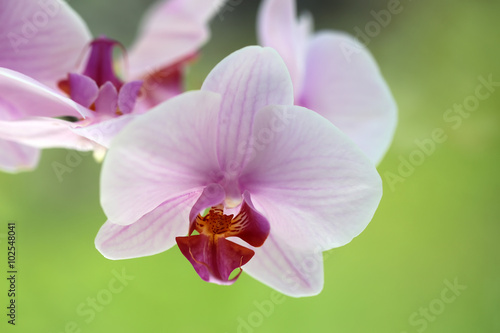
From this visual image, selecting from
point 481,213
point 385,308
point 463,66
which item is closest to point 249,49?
point 385,308

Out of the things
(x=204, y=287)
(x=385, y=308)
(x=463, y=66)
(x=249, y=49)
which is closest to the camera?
(x=249, y=49)

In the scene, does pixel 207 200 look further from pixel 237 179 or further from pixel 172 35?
pixel 172 35

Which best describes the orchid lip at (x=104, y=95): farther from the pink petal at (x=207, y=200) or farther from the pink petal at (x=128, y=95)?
the pink petal at (x=207, y=200)

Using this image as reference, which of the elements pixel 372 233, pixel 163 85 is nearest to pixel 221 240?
pixel 163 85

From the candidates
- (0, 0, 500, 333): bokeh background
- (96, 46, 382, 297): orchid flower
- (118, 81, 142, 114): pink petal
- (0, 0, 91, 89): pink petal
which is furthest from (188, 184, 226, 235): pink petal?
(0, 0, 500, 333): bokeh background

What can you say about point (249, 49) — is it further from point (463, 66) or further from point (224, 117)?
point (463, 66)

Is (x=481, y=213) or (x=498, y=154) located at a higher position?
(x=498, y=154)

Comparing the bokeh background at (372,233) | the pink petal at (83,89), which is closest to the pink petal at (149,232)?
the pink petal at (83,89)

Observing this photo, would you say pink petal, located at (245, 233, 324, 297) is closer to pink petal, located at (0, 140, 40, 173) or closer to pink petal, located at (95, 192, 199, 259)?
pink petal, located at (95, 192, 199, 259)
